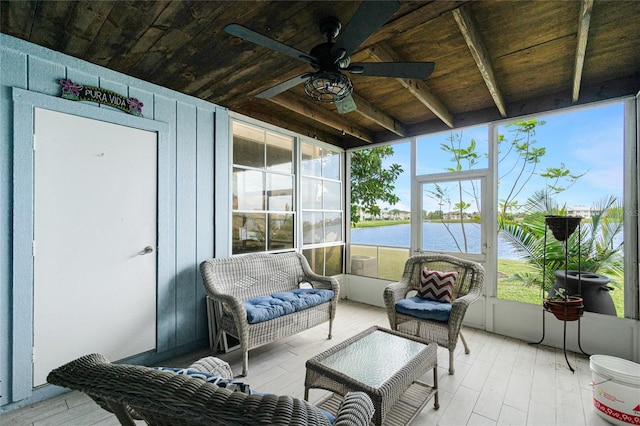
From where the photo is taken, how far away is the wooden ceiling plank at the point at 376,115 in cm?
327

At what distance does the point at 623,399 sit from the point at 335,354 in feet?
6.14

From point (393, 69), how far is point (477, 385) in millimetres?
2526

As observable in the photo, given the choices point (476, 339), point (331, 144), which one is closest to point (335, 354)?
point (476, 339)

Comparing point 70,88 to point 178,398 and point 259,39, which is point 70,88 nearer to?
point 259,39

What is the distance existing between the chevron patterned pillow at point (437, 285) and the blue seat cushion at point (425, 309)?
0.26 ft

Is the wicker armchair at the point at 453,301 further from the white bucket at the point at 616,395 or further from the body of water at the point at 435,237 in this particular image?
the white bucket at the point at 616,395

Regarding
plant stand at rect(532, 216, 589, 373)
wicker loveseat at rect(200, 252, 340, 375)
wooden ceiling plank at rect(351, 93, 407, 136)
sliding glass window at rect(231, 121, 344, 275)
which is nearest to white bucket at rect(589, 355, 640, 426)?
plant stand at rect(532, 216, 589, 373)

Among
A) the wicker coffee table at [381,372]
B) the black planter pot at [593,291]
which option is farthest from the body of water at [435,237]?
the wicker coffee table at [381,372]

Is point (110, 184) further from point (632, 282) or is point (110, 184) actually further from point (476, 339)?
point (632, 282)

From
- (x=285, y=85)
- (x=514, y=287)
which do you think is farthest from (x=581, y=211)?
(x=285, y=85)

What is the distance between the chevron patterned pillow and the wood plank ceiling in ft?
6.19

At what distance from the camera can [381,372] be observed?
1795 mm

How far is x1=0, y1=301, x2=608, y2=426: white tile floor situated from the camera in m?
1.91

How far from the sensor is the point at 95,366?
32.7 inches
